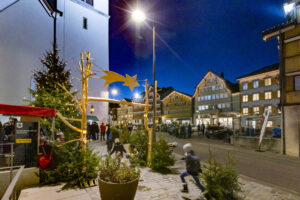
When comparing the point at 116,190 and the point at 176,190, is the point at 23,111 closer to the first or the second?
the point at 116,190

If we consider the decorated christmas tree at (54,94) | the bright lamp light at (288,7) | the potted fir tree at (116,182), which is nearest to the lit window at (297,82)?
the bright lamp light at (288,7)

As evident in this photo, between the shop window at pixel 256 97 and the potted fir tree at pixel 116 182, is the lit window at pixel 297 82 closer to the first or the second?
the potted fir tree at pixel 116 182

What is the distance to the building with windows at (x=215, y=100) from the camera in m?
45.8

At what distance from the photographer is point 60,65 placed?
11.5m

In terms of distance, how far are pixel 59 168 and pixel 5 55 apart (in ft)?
52.4

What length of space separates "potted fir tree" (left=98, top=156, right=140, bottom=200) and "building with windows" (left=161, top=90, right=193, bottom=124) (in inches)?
2117

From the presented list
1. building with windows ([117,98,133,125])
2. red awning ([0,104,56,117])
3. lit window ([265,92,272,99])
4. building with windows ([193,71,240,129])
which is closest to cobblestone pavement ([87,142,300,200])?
red awning ([0,104,56,117])

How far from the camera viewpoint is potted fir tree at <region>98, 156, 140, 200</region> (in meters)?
4.24

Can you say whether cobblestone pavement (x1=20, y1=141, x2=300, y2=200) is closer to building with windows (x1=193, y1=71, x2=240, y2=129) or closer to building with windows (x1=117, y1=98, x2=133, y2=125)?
building with windows (x1=193, y1=71, x2=240, y2=129)

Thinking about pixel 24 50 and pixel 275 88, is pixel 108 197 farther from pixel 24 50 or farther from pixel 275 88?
pixel 275 88

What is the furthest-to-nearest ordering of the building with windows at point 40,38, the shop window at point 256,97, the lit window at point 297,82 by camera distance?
the shop window at point 256,97, the building with windows at point 40,38, the lit window at point 297,82

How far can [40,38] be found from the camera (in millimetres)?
20703

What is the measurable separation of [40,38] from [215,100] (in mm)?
41999

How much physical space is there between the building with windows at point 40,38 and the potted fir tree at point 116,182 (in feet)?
44.7
